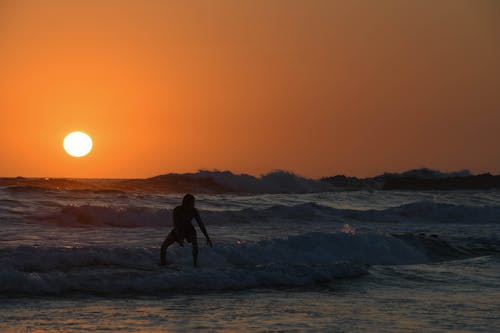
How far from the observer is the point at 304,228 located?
100 feet

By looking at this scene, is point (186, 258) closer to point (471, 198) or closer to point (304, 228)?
point (304, 228)

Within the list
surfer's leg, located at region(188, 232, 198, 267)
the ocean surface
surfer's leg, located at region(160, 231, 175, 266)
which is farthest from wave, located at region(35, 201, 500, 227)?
surfer's leg, located at region(188, 232, 198, 267)

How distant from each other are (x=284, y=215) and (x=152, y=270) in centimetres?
1919

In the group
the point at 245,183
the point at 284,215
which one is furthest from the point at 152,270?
the point at 245,183

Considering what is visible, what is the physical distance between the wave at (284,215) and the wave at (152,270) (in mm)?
10727

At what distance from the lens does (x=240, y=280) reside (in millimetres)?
15977

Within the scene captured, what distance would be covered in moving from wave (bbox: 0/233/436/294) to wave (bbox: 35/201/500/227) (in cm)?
1073

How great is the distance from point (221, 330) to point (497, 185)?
255 feet

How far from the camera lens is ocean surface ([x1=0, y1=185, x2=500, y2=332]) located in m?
12.2

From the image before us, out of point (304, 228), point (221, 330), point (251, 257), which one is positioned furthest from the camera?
point (304, 228)

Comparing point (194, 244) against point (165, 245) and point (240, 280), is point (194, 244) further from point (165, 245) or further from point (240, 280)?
point (240, 280)

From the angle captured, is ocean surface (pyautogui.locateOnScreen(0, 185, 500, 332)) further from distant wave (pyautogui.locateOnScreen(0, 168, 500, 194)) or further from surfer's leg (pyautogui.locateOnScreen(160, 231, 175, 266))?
distant wave (pyautogui.locateOnScreen(0, 168, 500, 194))

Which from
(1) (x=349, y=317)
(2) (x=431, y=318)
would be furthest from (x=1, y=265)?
(2) (x=431, y=318)

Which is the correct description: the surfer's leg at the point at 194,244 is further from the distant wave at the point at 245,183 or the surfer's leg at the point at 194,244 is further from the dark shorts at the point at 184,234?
the distant wave at the point at 245,183
